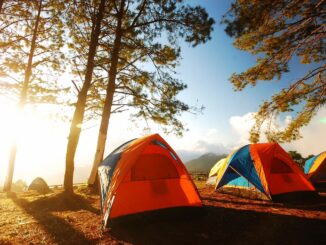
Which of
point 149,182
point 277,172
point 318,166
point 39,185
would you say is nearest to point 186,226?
point 149,182

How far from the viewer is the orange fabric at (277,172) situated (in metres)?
7.30

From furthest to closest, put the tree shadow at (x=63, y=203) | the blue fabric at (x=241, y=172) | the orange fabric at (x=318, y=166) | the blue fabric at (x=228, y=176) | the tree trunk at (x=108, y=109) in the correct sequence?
the orange fabric at (x=318, y=166)
the tree trunk at (x=108, y=109)
the blue fabric at (x=228, y=176)
the blue fabric at (x=241, y=172)
the tree shadow at (x=63, y=203)

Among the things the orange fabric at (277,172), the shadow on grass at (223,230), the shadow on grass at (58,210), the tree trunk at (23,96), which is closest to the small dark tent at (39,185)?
the tree trunk at (23,96)

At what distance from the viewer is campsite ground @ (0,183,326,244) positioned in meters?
4.39

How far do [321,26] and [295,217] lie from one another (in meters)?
7.16

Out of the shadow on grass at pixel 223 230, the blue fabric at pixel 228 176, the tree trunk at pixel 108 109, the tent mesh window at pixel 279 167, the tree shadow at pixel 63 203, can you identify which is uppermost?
the tree trunk at pixel 108 109

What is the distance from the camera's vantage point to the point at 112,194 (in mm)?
5062

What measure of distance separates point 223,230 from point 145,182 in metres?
2.13

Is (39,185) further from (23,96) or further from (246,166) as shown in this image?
(246,166)

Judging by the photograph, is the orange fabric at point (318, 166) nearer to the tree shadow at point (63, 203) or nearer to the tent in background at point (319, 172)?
the tent in background at point (319, 172)

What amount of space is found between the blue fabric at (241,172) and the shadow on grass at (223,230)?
189 cm

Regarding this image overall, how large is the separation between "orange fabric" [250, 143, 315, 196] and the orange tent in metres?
2.92

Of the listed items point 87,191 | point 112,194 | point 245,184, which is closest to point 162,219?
point 112,194

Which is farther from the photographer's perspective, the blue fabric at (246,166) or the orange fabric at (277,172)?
the blue fabric at (246,166)
